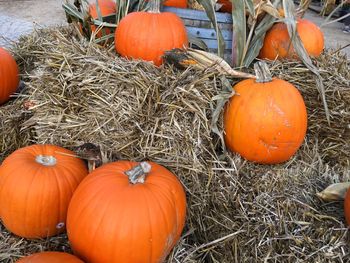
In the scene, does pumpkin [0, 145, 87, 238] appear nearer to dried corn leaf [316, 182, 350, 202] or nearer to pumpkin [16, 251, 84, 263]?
pumpkin [16, 251, 84, 263]

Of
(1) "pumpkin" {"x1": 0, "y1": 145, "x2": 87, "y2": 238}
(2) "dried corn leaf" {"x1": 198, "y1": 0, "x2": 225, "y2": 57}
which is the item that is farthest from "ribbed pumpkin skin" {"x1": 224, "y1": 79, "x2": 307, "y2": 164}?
(1) "pumpkin" {"x1": 0, "y1": 145, "x2": 87, "y2": 238}

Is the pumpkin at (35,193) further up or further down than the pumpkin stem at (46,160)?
further down

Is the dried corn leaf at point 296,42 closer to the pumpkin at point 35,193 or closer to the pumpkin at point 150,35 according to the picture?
the pumpkin at point 150,35

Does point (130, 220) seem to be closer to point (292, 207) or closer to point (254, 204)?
point (254, 204)

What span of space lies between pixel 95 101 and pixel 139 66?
30 cm

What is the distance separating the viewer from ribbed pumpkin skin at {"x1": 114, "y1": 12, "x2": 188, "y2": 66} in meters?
2.29

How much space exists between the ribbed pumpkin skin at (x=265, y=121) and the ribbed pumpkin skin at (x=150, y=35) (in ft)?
1.56

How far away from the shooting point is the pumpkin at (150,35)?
229 cm

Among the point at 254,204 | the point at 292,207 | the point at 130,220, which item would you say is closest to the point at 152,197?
the point at 130,220

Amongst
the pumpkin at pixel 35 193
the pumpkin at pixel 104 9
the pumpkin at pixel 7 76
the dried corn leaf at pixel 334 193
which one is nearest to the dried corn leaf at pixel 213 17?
the pumpkin at pixel 104 9

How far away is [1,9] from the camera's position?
307 inches

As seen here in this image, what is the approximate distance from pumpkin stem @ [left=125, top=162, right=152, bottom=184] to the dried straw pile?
34cm

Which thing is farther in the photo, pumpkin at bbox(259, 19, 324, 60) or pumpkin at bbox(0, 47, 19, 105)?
pumpkin at bbox(0, 47, 19, 105)

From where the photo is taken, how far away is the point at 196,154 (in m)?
2.04
